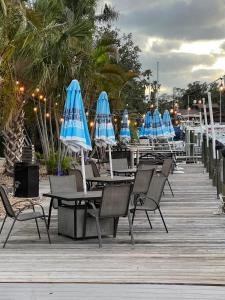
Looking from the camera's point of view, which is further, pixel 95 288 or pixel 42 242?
pixel 42 242

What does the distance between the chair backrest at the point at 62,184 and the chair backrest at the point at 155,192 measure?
3.97 ft

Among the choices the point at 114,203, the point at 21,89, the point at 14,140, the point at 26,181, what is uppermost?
the point at 21,89

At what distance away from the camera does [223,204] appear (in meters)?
9.96

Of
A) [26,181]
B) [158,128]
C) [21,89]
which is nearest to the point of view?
[26,181]

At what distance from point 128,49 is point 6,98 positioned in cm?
2875

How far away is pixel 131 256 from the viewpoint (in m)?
6.50

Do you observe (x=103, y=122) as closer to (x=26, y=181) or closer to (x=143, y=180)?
(x=143, y=180)

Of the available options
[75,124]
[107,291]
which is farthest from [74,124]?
[107,291]

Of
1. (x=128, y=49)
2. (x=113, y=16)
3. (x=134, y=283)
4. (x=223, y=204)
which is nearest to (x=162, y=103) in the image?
(x=128, y=49)

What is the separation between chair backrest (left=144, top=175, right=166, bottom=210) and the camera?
815 centimetres

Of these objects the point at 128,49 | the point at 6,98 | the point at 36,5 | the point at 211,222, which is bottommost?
the point at 211,222

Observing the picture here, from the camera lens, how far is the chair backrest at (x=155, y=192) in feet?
26.7

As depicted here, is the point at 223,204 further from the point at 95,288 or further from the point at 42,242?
the point at 95,288

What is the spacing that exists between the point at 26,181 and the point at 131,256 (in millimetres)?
7004
